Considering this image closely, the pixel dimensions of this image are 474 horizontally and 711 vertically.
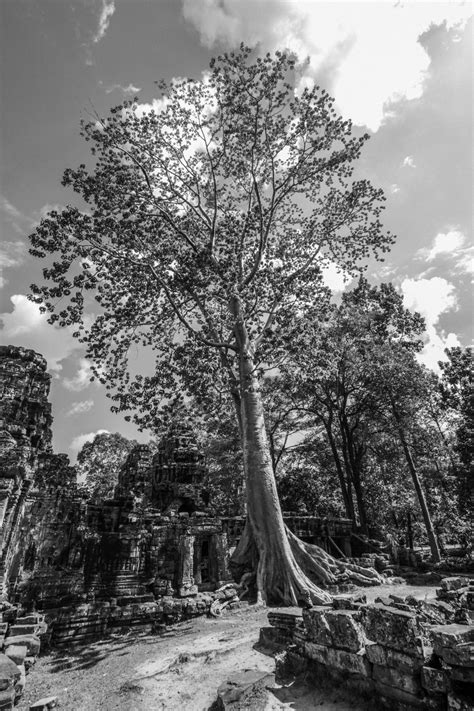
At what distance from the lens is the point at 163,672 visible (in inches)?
223

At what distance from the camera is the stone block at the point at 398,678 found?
3434mm

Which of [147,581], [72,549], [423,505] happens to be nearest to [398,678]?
[72,549]

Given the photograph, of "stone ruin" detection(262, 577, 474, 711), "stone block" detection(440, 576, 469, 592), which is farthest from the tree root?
"stone ruin" detection(262, 577, 474, 711)

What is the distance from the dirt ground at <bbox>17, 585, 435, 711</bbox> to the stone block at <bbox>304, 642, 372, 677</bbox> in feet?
0.85

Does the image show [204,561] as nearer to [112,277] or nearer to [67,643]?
[67,643]

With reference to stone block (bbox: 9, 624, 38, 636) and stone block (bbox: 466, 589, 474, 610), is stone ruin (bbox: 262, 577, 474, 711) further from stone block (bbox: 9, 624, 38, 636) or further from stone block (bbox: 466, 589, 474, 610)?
stone block (bbox: 9, 624, 38, 636)

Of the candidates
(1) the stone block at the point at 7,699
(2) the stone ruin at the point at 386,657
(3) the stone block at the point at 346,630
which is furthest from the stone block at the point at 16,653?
(3) the stone block at the point at 346,630

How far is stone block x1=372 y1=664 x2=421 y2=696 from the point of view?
11.3ft

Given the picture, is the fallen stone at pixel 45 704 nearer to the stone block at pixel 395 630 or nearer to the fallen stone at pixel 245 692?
the fallen stone at pixel 245 692

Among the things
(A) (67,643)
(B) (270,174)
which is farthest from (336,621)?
(B) (270,174)

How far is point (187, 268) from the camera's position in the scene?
505 inches

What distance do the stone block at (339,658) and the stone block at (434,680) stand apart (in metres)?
0.68

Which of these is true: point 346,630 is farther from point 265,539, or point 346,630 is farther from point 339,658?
point 265,539

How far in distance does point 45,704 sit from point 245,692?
8.98 ft
